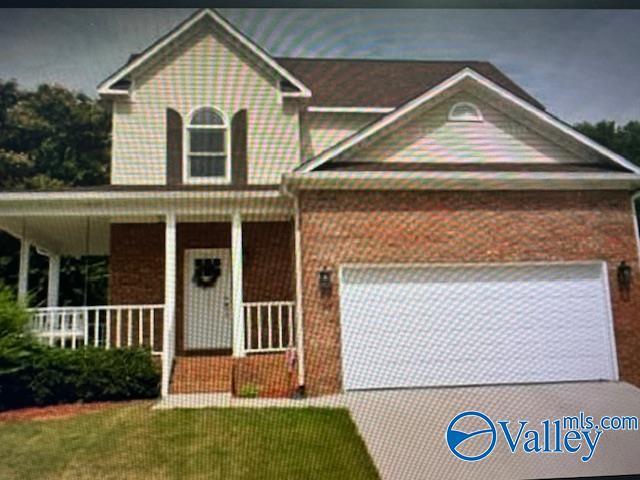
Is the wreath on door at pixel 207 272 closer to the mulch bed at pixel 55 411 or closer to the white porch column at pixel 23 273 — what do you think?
the white porch column at pixel 23 273

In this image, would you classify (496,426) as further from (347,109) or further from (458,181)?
(347,109)

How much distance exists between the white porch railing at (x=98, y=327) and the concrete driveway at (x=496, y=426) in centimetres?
241

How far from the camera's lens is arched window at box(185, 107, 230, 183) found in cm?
678

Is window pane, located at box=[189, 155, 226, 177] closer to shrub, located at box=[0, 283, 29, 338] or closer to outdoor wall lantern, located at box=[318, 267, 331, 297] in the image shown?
outdoor wall lantern, located at box=[318, 267, 331, 297]

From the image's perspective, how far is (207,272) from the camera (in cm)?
681

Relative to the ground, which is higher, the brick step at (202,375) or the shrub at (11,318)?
the shrub at (11,318)

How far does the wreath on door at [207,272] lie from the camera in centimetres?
680

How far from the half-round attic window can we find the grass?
3.45 metres

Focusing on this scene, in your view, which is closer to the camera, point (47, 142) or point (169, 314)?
point (169, 314)

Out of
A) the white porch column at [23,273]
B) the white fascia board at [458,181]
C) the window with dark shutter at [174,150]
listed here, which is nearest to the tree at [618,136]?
the white fascia board at [458,181]

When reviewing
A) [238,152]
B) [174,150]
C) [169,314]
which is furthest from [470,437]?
[174,150]

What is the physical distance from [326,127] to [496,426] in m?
5.26

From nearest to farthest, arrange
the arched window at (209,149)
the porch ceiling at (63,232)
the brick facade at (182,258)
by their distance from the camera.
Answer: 1. the porch ceiling at (63,232)
2. the brick facade at (182,258)
3. the arched window at (209,149)

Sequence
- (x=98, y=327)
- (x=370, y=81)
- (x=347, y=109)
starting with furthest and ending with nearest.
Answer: (x=370, y=81)
(x=347, y=109)
(x=98, y=327)
